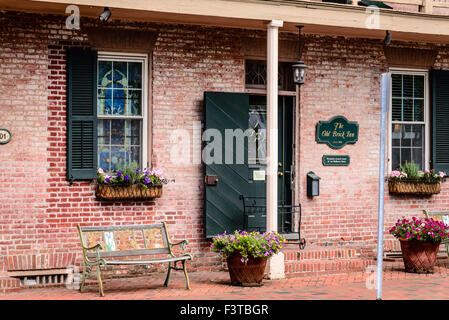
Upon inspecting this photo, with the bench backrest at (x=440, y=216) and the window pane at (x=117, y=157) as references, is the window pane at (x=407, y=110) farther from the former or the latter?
the window pane at (x=117, y=157)

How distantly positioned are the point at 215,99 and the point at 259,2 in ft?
5.13

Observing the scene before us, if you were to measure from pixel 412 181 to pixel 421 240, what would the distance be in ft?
6.04

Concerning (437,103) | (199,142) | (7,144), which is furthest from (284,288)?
(437,103)

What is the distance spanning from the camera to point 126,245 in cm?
873

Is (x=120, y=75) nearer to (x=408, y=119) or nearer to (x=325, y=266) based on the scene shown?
(x=325, y=266)

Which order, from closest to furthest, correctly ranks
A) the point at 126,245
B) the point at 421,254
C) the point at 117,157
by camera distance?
the point at 126,245, the point at 421,254, the point at 117,157

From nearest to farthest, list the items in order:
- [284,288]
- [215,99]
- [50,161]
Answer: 1. [284,288]
2. [50,161]
3. [215,99]

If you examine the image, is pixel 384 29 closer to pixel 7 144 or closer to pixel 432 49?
pixel 432 49

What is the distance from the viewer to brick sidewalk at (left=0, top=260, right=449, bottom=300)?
8.09m

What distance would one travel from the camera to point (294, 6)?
9.66 meters

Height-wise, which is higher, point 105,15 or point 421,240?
point 105,15

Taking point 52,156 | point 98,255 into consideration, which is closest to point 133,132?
point 52,156

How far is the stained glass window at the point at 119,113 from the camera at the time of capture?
9.93 meters

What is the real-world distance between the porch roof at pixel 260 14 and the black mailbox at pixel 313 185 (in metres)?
2.29
